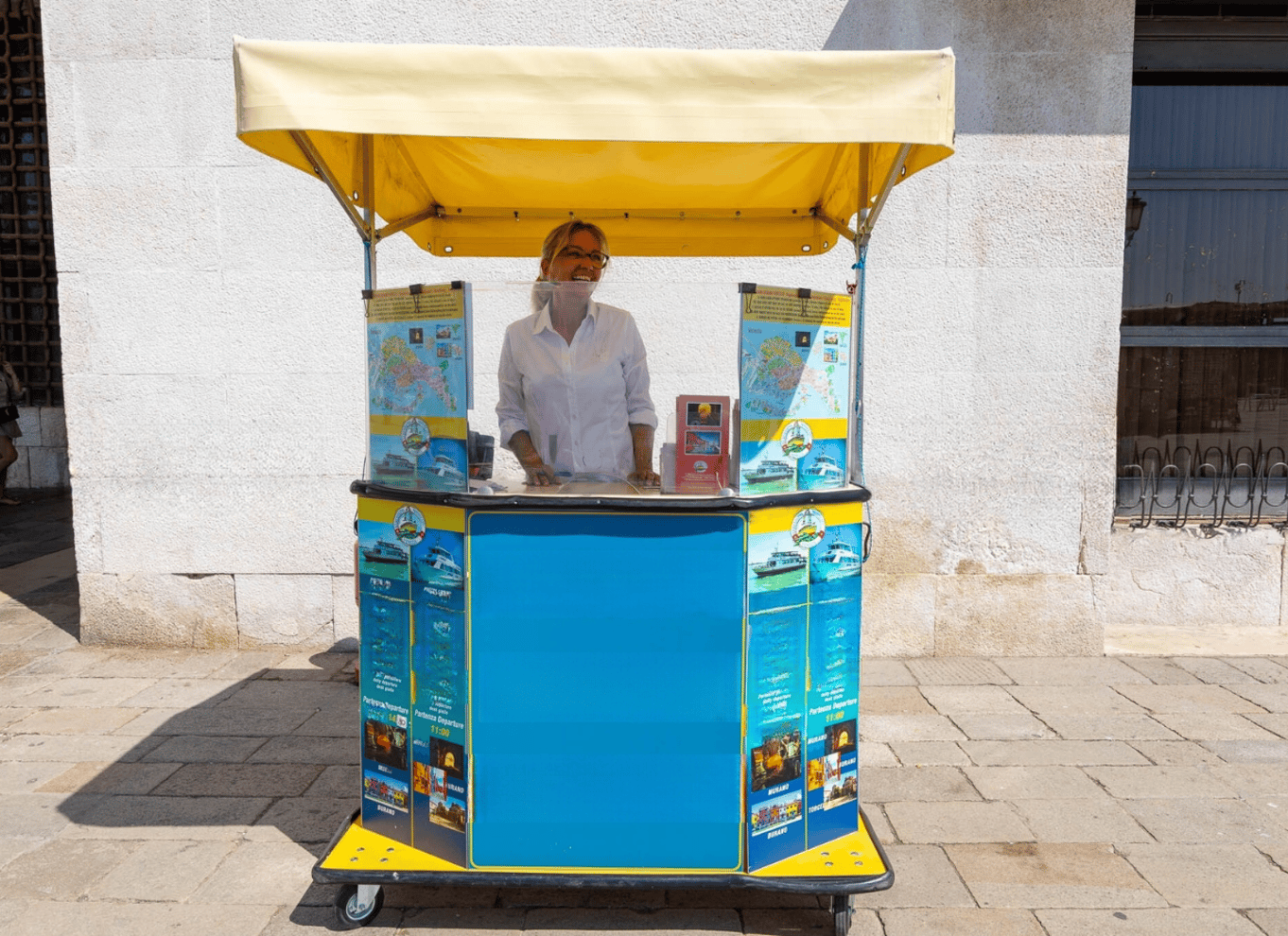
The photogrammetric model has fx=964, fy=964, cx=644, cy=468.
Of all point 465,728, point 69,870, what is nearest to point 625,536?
point 465,728

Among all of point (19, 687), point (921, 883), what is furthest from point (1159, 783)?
point (19, 687)

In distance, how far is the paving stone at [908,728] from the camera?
14.3 ft

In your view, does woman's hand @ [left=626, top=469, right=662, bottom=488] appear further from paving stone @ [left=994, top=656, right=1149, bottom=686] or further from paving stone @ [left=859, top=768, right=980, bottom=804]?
paving stone @ [left=994, top=656, right=1149, bottom=686]

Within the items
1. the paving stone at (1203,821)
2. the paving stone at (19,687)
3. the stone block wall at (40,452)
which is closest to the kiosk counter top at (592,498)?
the paving stone at (1203,821)

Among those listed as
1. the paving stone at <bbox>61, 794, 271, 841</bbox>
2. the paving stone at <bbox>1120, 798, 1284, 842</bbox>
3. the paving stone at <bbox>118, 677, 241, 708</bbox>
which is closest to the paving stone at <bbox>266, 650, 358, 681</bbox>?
the paving stone at <bbox>118, 677, 241, 708</bbox>

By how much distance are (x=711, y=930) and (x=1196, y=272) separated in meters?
5.39

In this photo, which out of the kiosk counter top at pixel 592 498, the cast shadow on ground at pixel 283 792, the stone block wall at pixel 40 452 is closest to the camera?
the kiosk counter top at pixel 592 498

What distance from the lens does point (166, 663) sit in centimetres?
537

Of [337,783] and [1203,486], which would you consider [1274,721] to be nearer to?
[1203,486]

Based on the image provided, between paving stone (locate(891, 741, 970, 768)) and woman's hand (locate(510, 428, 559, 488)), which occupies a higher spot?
woman's hand (locate(510, 428, 559, 488))

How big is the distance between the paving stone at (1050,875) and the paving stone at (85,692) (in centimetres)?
399

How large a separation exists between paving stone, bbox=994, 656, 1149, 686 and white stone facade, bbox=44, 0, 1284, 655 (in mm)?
119

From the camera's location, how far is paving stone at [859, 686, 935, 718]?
15.4ft

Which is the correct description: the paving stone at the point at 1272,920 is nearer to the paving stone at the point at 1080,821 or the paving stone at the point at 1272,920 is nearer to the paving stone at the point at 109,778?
the paving stone at the point at 1080,821
